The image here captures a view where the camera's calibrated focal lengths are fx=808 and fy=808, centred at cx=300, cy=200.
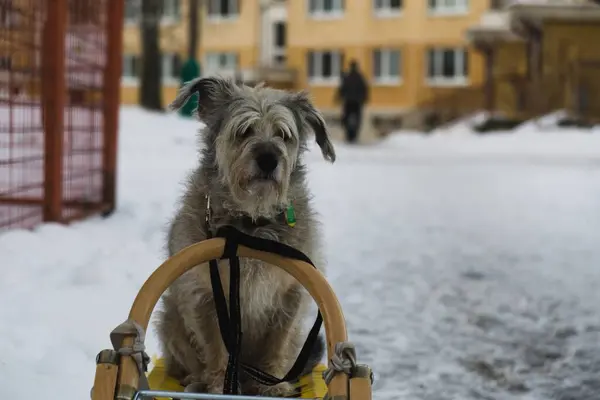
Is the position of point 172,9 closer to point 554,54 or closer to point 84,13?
point 554,54

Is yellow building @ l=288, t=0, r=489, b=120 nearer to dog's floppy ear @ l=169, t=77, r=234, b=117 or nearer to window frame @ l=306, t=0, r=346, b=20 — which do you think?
window frame @ l=306, t=0, r=346, b=20

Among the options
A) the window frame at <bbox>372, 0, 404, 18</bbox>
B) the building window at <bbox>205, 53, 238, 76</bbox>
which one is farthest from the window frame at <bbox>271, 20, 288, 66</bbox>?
the window frame at <bbox>372, 0, 404, 18</bbox>

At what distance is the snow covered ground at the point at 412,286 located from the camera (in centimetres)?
400

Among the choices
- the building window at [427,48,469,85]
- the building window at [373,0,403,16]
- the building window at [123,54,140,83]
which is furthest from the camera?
the building window at [123,54,140,83]

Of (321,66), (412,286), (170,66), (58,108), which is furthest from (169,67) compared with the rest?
(412,286)

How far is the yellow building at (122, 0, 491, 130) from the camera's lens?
37.1m

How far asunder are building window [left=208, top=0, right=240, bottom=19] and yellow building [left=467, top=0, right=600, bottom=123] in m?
14.5

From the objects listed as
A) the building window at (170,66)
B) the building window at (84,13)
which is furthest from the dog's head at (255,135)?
the building window at (170,66)

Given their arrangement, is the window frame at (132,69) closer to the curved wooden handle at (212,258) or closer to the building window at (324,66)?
the building window at (324,66)

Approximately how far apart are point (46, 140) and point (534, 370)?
4586 millimetres

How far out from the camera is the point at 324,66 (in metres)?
39.4

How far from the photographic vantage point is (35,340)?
3.95 m

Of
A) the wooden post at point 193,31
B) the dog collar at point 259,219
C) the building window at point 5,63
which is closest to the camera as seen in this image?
the dog collar at point 259,219

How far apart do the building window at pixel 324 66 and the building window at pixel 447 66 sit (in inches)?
172
